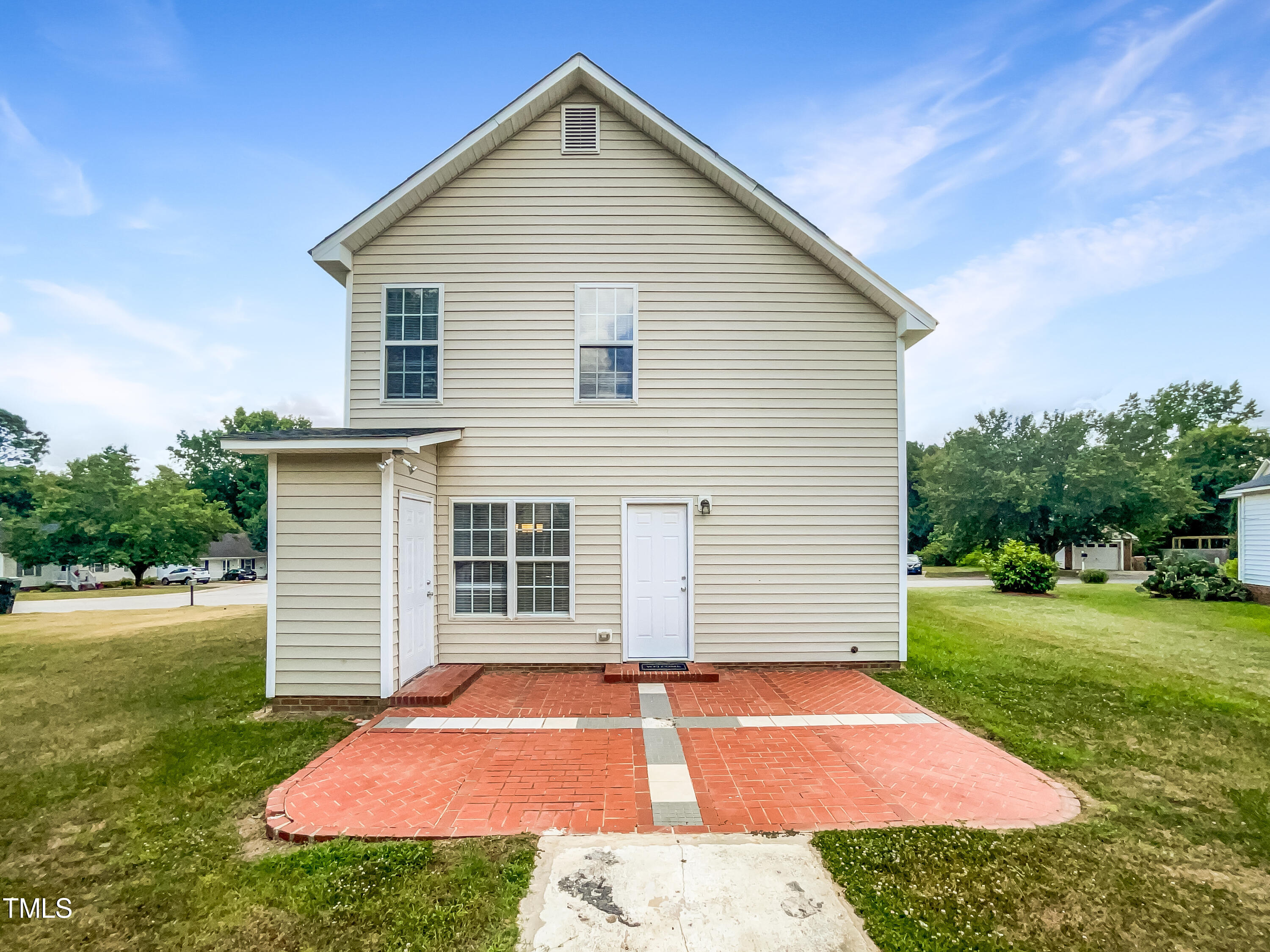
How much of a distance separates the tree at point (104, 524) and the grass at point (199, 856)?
29.4m

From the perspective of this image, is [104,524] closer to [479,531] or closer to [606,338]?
[479,531]

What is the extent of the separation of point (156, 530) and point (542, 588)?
108 ft

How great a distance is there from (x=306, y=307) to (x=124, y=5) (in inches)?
449

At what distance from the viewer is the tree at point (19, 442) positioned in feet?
164

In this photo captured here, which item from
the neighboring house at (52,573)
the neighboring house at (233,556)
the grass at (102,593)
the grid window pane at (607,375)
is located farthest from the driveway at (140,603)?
the neighboring house at (233,556)

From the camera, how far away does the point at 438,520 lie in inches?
301

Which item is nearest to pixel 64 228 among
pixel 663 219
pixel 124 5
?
pixel 124 5

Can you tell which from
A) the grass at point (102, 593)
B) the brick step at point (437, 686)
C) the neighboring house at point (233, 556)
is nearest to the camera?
the brick step at point (437, 686)

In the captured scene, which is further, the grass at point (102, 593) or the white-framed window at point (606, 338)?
the grass at point (102, 593)

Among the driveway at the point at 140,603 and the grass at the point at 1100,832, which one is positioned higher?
the grass at the point at 1100,832

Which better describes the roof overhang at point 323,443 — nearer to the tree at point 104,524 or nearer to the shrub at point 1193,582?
the shrub at point 1193,582

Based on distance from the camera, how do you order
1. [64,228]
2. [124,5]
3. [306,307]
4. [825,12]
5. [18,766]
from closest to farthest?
[18,766] → [124,5] → [825,12] → [64,228] → [306,307]

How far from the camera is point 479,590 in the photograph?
7688mm

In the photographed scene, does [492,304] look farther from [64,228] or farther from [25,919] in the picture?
[64,228]
